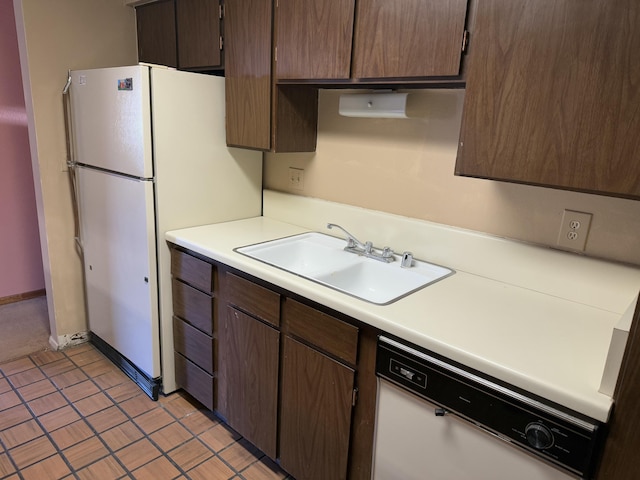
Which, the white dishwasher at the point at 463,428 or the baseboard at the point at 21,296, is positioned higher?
the white dishwasher at the point at 463,428

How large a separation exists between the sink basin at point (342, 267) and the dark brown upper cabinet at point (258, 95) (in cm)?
44

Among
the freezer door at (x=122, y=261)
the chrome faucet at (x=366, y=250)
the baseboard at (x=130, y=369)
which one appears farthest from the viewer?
the baseboard at (x=130, y=369)

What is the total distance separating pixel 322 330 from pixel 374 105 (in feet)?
2.97

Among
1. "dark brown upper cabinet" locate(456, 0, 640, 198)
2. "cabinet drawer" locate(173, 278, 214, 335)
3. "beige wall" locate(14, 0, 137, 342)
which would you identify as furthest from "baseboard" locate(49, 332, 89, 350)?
"dark brown upper cabinet" locate(456, 0, 640, 198)

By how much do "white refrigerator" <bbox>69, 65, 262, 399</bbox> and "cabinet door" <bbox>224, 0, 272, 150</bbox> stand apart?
0.10 meters

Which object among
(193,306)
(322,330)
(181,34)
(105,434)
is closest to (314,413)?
(322,330)

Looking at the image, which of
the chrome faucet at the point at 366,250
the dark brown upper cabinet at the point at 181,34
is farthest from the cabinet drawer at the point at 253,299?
the dark brown upper cabinet at the point at 181,34

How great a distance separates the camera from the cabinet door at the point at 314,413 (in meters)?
1.45

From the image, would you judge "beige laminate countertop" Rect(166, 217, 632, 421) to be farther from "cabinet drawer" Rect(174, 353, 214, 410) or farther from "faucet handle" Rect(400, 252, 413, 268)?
"cabinet drawer" Rect(174, 353, 214, 410)

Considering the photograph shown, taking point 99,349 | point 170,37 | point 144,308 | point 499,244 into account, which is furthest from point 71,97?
point 499,244

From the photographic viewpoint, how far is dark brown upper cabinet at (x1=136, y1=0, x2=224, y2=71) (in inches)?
83.3

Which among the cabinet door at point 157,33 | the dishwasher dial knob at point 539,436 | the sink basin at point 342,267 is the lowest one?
the dishwasher dial knob at point 539,436

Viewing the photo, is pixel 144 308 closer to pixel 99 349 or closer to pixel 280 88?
pixel 99 349

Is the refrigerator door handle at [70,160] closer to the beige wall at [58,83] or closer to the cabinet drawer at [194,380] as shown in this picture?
the beige wall at [58,83]
